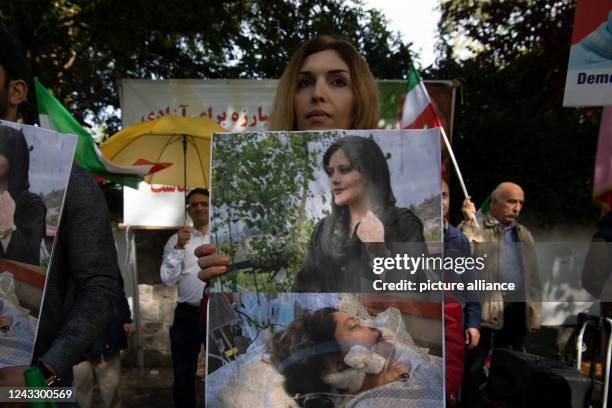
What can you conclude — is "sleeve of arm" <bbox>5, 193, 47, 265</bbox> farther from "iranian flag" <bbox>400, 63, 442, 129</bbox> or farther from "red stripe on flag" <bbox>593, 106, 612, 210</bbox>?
"iranian flag" <bbox>400, 63, 442, 129</bbox>

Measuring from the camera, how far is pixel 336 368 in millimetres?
1358

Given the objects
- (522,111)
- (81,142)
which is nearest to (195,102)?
(81,142)

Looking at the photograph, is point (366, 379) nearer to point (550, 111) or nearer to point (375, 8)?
point (550, 111)

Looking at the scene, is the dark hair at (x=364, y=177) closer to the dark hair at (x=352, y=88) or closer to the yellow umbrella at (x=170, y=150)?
the dark hair at (x=352, y=88)

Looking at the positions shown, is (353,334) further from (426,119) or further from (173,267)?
(426,119)

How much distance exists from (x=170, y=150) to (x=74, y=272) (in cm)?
442

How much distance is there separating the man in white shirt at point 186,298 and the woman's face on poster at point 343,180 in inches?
125

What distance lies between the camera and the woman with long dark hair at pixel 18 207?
1350 mm

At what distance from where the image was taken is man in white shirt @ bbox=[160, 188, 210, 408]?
15.1 feet

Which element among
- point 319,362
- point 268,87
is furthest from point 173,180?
point 319,362

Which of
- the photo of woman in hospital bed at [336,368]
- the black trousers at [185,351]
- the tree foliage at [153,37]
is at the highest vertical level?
the tree foliage at [153,37]

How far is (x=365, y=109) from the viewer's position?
5.87 feet

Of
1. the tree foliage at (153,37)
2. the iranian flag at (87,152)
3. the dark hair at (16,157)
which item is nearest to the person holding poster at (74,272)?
the dark hair at (16,157)

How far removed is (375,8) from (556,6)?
3.45m
